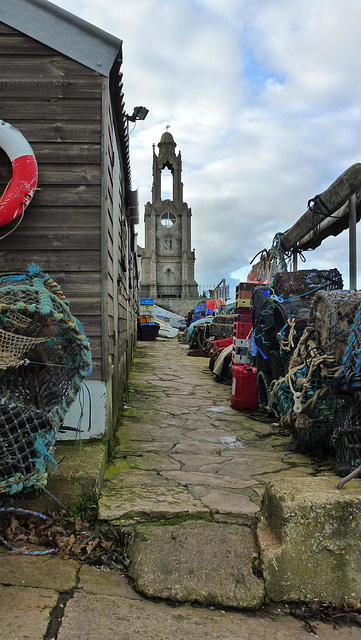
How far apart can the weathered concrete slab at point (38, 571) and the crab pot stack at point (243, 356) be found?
4131 millimetres

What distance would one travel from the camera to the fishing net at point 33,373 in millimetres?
2615

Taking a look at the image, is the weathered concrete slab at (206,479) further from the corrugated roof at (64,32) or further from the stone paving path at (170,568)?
the corrugated roof at (64,32)

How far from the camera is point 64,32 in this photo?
3973 mm

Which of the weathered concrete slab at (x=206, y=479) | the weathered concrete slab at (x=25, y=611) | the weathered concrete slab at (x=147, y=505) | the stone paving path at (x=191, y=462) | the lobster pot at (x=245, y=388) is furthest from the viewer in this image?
the lobster pot at (x=245, y=388)

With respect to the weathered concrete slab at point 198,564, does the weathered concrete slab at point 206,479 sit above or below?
above

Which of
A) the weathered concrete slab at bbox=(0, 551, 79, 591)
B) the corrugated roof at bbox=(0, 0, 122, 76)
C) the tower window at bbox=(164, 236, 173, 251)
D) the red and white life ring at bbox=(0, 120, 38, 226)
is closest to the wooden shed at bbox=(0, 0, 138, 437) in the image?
the corrugated roof at bbox=(0, 0, 122, 76)

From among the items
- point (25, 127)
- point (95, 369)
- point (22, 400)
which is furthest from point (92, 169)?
point (22, 400)

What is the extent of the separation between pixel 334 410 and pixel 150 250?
70.9 m

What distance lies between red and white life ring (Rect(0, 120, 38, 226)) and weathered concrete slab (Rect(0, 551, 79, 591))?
2449 mm

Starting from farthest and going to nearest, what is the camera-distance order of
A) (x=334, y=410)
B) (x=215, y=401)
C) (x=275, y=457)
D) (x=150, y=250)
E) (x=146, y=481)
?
(x=150, y=250) < (x=215, y=401) < (x=275, y=457) < (x=334, y=410) < (x=146, y=481)

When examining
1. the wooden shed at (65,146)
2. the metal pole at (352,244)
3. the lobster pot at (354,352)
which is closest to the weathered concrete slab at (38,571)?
the wooden shed at (65,146)

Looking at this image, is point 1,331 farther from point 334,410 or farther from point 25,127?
point 334,410

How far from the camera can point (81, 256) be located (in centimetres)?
396

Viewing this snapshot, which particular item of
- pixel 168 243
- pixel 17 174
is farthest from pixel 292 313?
pixel 168 243
